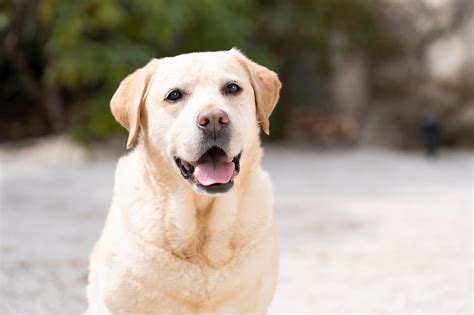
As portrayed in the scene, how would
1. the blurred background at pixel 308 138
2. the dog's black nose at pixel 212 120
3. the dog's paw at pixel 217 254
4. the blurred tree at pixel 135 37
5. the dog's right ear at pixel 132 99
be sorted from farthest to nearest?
the blurred tree at pixel 135 37, the blurred background at pixel 308 138, the dog's right ear at pixel 132 99, the dog's paw at pixel 217 254, the dog's black nose at pixel 212 120

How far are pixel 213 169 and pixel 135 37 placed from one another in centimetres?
761

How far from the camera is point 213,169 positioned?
2.81 meters

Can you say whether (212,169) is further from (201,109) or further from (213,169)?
(201,109)

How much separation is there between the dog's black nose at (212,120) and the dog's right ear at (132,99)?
1.21 ft

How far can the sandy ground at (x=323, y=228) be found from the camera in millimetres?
4441

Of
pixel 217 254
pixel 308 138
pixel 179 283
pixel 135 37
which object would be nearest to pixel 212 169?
pixel 217 254

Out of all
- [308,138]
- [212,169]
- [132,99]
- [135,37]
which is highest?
[132,99]

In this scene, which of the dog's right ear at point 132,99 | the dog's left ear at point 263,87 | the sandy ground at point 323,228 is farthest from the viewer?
the sandy ground at point 323,228

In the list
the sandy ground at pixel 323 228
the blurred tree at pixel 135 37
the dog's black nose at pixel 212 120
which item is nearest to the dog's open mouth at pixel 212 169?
the dog's black nose at pixel 212 120

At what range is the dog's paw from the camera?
113 inches

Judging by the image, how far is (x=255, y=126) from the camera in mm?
3049

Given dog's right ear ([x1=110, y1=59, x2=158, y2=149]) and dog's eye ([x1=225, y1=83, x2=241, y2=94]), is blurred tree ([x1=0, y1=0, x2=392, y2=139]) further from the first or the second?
dog's eye ([x1=225, y1=83, x2=241, y2=94])

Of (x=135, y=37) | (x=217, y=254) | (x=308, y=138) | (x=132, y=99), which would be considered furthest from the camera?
(x=308, y=138)

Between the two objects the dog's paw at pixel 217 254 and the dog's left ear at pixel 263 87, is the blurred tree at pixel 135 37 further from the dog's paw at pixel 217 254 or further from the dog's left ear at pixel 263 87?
the dog's paw at pixel 217 254
